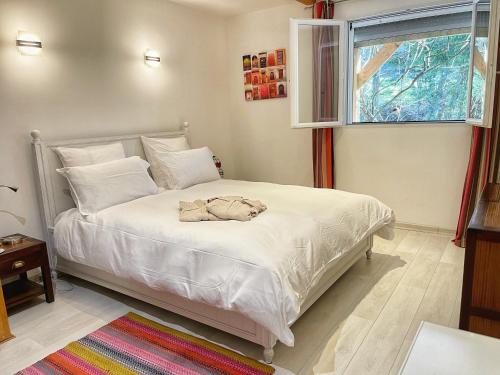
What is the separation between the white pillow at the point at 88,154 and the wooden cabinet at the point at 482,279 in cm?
269

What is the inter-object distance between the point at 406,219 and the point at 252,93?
233cm

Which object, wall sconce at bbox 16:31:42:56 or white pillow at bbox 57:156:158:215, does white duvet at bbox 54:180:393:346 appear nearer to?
white pillow at bbox 57:156:158:215

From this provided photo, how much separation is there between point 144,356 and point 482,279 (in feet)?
5.65

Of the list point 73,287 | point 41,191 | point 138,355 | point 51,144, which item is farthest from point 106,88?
point 138,355

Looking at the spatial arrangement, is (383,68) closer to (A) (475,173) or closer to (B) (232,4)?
(A) (475,173)

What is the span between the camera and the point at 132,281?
8.04 ft

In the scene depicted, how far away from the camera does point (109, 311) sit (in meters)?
2.52

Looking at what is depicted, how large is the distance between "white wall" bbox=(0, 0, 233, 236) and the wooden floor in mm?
837

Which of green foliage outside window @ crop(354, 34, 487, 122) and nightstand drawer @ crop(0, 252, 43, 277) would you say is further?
green foliage outside window @ crop(354, 34, 487, 122)

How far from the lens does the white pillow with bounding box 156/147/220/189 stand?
11.3 feet

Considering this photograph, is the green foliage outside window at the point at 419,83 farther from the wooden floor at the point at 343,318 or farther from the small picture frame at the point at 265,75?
the wooden floor at the point at 343,318

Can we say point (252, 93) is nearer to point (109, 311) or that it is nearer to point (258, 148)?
point (258, 148)

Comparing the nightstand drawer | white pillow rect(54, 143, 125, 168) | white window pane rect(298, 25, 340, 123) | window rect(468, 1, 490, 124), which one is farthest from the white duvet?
white window pane rect(298, 25, 340, 123)

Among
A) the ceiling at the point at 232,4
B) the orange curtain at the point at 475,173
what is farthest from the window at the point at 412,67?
the ceiling at the point at 232,4
